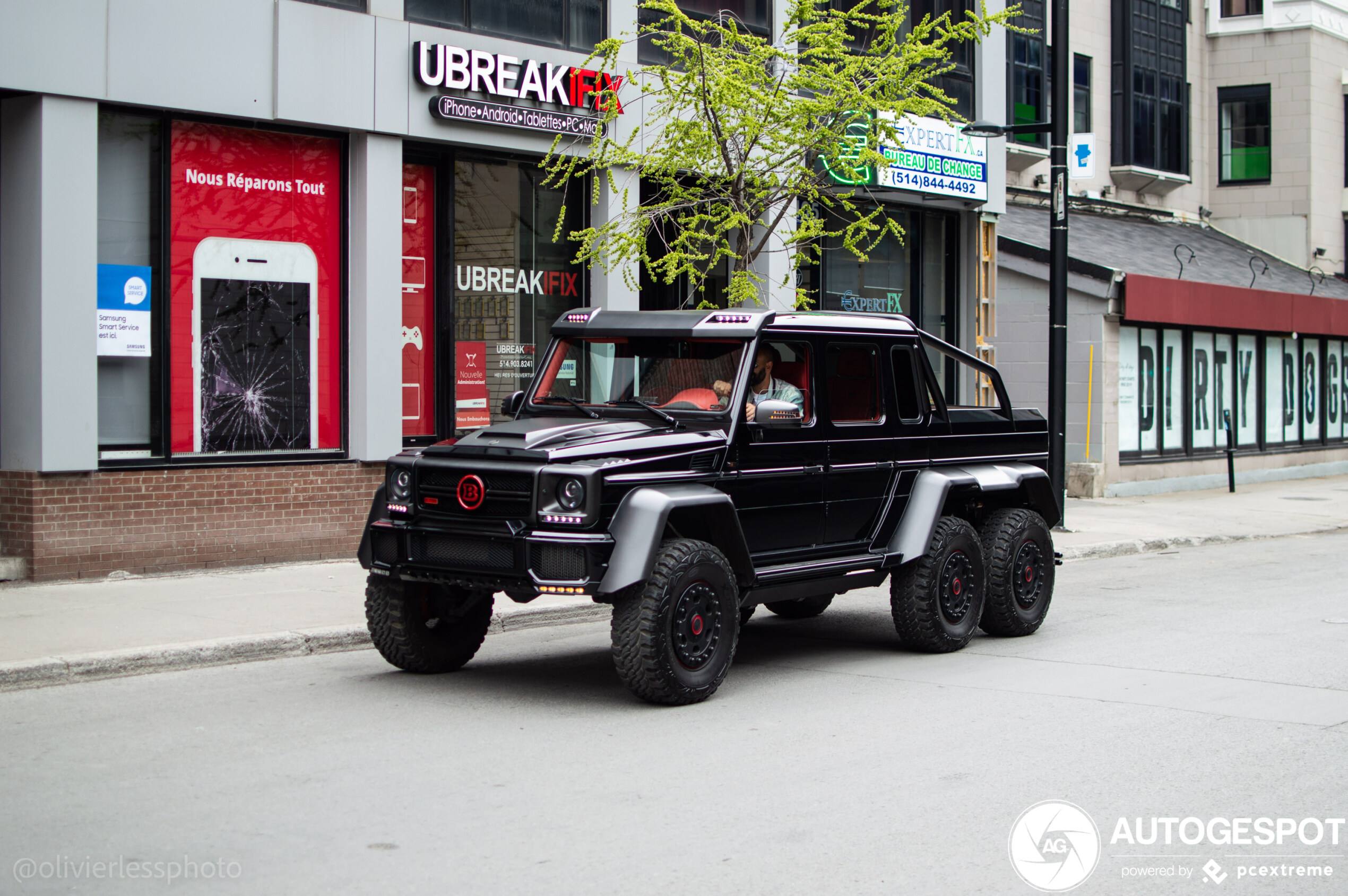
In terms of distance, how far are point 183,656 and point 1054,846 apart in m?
5.62

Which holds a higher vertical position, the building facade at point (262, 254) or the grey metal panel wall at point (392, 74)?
the grey metal panel wall at point (392, 74)

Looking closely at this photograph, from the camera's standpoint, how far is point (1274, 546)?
16266mm

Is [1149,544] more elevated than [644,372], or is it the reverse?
[644,372]

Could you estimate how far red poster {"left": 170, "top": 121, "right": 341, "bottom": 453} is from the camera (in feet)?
39.7

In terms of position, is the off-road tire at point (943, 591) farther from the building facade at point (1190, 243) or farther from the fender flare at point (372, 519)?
the building facade at point (1190, 243)

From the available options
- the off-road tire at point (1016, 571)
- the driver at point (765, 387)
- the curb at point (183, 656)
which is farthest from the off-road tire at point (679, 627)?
the curb at point (183, 656)

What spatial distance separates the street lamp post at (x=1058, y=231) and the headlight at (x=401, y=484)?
32.5 ft

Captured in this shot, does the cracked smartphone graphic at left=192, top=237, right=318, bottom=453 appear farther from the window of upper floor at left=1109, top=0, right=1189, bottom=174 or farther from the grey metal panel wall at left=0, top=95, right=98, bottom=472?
the window of upper floor at left=1109, top=0, right=1189, bottom=174

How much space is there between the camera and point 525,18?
46.2 ft

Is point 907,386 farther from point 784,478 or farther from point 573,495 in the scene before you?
point 573,495

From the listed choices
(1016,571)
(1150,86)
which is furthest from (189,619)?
(1150,86)

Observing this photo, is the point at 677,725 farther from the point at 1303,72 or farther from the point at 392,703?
the point at 1303,72

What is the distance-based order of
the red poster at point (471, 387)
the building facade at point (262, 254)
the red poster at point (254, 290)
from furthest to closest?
the red poster at point (471, 387), the red poster at point (254, 290), the building facade at point (262, 254)

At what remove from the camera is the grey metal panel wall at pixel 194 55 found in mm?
11336
